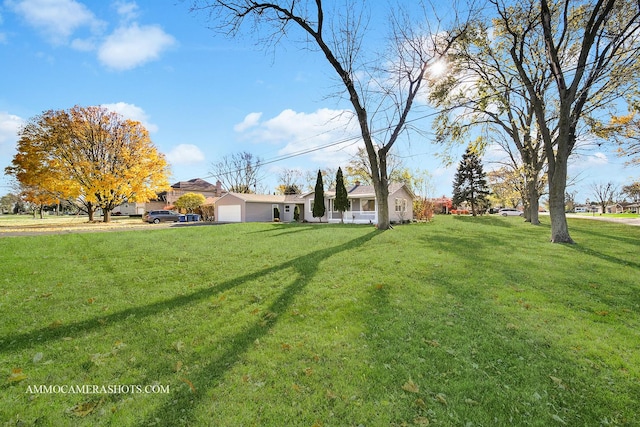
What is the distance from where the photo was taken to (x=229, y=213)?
31344mm

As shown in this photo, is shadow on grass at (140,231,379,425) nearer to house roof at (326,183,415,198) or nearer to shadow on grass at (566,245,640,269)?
shadow on grass at (566,245,640,269)

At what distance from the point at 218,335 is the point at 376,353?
215cm

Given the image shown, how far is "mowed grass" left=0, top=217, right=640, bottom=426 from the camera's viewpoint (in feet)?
8.84

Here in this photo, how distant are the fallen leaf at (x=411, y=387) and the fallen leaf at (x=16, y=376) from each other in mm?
3960

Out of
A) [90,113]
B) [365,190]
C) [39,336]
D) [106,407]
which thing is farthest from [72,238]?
[365,190]

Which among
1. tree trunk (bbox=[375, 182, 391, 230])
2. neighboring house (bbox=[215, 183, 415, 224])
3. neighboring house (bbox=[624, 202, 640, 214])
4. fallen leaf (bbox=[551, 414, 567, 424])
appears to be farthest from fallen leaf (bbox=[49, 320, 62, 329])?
neighboring house (bbox=[624, 202, 640, 214])

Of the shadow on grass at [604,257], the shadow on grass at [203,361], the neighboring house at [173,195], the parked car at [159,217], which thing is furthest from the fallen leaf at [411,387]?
the neighboring house at [173,195]

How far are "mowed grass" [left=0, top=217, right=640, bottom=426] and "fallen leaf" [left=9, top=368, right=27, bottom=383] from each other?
16 millimetres

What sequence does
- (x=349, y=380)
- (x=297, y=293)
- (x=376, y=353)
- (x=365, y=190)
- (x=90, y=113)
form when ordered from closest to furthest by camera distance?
(x=349, y=380), (x=376, y=353), (x=297, y=293), (x=90, y=113), (x=365, y=190)

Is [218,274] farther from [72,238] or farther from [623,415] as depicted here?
[72,238]

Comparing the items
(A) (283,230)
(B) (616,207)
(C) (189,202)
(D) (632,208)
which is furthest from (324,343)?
(B) (616,207)

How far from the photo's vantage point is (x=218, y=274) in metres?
7.01

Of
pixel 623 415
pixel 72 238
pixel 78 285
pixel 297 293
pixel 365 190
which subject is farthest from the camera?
pixel 365 190

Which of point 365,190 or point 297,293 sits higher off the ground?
point 365,190
